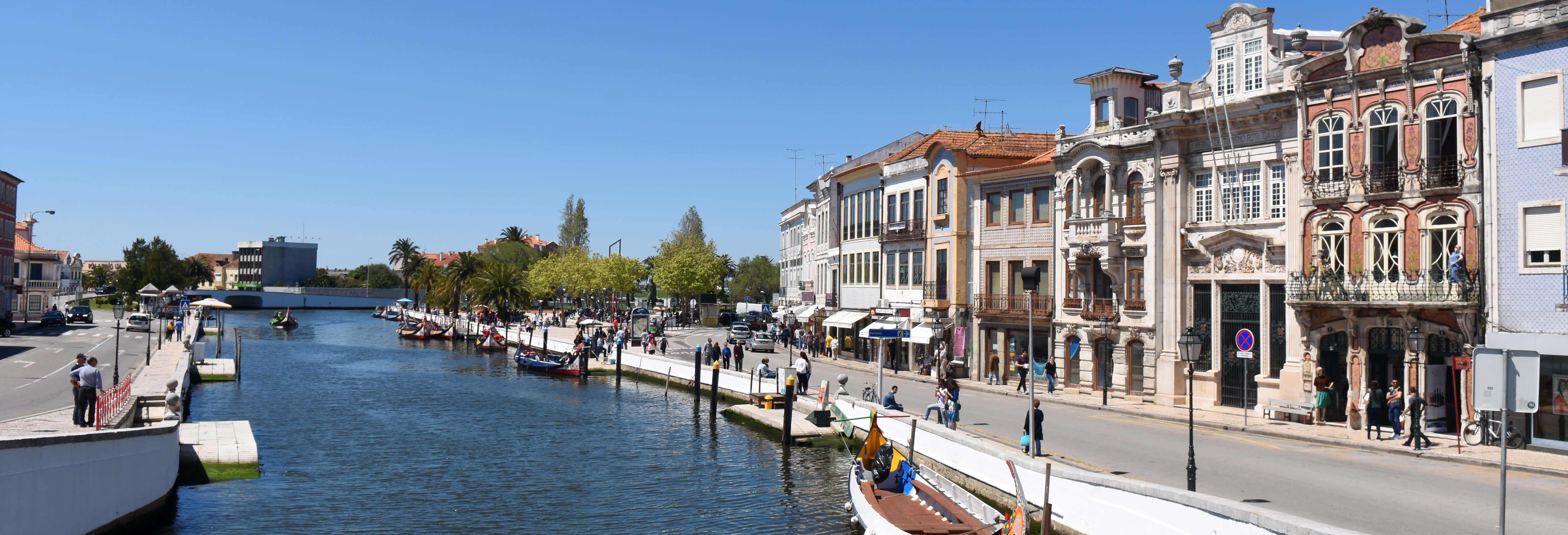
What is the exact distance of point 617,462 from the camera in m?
30.4

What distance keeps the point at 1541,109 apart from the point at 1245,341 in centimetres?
892

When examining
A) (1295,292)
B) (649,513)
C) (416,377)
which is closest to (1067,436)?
(1295,292)

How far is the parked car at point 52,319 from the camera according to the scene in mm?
73250

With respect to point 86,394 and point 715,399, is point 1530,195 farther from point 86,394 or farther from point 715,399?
point 86,394

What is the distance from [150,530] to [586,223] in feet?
456

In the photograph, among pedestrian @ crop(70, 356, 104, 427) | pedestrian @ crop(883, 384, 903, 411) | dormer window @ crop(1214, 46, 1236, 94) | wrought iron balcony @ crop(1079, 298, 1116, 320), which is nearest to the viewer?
pedestrian @ crop(70, 356, 104, 427)

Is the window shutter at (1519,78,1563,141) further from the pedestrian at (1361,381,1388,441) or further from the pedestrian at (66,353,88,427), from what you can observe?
the pedestrian at (66,353,88,427)

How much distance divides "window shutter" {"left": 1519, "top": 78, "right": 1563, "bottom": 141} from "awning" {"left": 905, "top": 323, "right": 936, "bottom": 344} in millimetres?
24447

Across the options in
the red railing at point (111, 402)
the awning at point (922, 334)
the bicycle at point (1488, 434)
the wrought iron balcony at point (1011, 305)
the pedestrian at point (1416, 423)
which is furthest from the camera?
the awning at point (922, 334)

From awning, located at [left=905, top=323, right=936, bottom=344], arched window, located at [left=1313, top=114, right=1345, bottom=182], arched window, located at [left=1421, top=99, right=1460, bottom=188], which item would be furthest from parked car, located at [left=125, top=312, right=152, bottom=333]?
arched window, located at [left=1421, top=99, right=1460, bottom=188]

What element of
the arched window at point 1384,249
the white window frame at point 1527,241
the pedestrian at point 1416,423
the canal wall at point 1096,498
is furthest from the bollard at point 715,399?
the white window frame at point 1527,241

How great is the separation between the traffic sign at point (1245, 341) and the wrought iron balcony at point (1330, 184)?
448 centimetres

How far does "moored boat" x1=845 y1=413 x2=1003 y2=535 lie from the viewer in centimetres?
1798

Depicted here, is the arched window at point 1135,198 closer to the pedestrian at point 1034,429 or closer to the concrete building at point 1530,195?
the concrete building at point 1530,195
